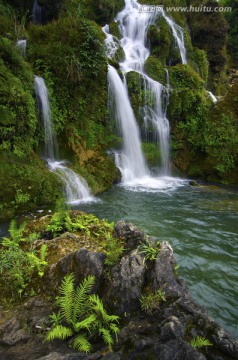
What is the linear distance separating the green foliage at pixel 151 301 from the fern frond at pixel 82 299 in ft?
2.15

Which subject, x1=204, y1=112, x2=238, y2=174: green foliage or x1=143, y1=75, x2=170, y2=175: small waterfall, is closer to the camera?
x1=204, y1=112, x2=238, y2=174: green foliage

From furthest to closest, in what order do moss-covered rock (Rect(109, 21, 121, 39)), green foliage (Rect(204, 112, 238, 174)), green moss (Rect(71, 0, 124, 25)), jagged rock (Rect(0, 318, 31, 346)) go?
moss-covered rock (Rect(109, 21, 121, 39)) < green moss (Rect(71, 0, 124, 25)) < green foliage (Rect(204, 112, 238, 174)) < jagged rock (Rect(0, 318, 31, 346))

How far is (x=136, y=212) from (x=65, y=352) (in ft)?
20.5

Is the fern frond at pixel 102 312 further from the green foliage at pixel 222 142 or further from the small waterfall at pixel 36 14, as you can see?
the small waterfall at pixel 36 14

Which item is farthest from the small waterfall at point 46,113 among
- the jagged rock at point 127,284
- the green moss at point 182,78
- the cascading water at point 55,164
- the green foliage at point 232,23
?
the green foliage at point 232,23

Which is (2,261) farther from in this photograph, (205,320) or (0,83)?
(0,83)

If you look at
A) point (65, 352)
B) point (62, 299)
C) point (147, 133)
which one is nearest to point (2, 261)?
point (62, 299)

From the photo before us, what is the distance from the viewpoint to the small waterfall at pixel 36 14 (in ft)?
51.1

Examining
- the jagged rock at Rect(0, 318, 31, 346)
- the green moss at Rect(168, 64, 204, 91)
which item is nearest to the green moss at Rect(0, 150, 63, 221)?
the jagged rock at Rect(0, 318, 31, 346)

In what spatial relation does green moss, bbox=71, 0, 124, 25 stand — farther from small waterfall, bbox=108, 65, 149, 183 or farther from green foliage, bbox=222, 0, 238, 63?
green foliage, bbox=222, 0, 238, 63

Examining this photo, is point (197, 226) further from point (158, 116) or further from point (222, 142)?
point (158, 116)

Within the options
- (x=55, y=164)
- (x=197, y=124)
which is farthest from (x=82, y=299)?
(x=197, y=124)

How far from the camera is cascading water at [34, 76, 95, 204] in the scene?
942 cm

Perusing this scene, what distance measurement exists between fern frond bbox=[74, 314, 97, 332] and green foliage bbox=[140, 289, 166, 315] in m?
0.58
